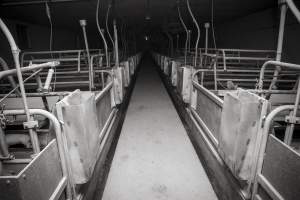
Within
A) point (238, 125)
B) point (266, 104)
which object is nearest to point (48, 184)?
point (238, 125)

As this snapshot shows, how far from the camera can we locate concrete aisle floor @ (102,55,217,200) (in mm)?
2023

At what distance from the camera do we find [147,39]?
24156 millimetres

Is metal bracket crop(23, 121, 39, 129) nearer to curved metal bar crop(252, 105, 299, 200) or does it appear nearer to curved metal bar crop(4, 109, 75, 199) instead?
curved metal bar crop(4, 109, 75, 199)

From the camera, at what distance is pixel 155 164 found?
2488 mm

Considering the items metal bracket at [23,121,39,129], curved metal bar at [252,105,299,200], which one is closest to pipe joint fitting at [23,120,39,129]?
metal bracket at [23,121,39,129]

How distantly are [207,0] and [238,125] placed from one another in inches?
188

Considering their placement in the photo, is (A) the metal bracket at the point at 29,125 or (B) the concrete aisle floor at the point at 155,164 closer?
(A) the metal bracket at the point at 29,125

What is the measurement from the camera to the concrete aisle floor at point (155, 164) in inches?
79.7

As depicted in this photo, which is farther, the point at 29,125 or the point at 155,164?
the point at 155,164

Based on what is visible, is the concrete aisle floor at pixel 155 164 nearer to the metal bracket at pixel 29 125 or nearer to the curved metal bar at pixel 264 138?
the curved metal bar at pixel 264 138

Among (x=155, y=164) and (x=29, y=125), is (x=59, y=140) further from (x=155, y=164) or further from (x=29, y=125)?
(x=155, y=164)

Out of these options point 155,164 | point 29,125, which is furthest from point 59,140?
point 155,164

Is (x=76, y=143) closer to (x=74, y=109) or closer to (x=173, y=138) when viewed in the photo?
(x=74, y=109)

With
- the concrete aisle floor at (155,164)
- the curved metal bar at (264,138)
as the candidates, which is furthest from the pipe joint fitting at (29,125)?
the curved metal bar at (264,138)
